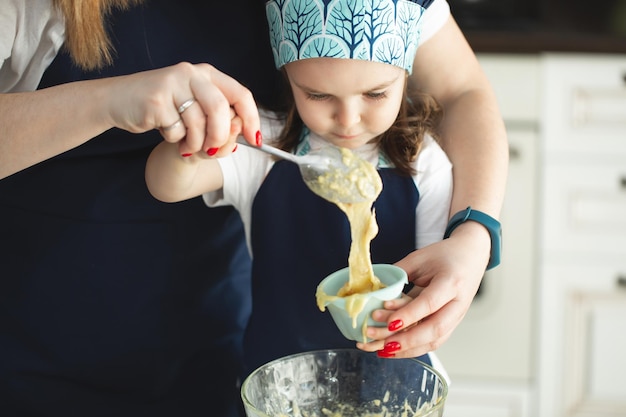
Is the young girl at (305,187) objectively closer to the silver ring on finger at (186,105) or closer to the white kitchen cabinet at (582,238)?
the silver ring on finger at (186,105)

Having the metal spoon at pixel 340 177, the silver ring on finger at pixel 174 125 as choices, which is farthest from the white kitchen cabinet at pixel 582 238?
the silver ring on finger at pixel 174 125

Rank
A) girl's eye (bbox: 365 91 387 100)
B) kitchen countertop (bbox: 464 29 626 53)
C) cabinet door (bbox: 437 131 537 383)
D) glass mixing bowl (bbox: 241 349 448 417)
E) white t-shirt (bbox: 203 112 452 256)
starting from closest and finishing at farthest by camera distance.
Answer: glass mixing bowl (bbox: 241 349 448 417) → girl's eye (bbox: 365 91 387 100) → white t-shirt (bbox: 203 112 452 256) → kitchen countertop (bbox: 464 29 626 53) → cabinet door (bbox: 437 131 537 383)

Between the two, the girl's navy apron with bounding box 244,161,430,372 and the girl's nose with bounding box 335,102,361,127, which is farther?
the girl's navy apron with bounding box 244,161,430,372

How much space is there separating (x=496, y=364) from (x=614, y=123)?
0.72m

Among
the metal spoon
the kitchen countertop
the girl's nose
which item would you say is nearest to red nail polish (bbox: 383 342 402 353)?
the metal spoon

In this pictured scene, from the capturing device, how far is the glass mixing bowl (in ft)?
2.95

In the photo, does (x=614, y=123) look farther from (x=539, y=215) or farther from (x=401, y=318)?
(x=401, y=318)

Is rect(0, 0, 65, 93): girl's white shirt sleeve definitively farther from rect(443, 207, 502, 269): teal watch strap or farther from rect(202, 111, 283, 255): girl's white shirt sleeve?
rect(443, 207, 502, 269): teal watch strap

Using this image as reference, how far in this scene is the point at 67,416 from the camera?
3.69ft

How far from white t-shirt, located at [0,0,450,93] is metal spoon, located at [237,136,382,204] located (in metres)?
0.29

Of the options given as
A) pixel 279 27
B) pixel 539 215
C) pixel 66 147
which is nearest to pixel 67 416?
pixel 66 147

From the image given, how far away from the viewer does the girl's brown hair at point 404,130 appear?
1.10m

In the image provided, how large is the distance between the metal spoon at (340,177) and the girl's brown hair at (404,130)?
0.43 feet

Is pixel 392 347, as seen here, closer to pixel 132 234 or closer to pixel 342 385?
pixel 342 385
